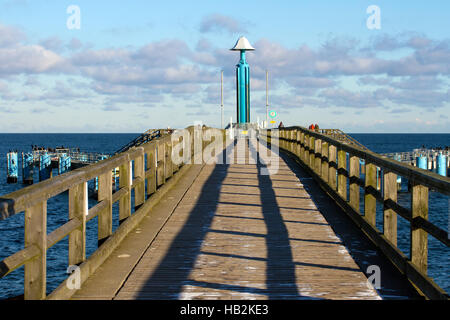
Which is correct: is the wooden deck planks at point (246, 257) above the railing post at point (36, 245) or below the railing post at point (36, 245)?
below

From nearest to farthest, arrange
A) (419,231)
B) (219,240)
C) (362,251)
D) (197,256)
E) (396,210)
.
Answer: (419,231) < (396,210) < (197,256) < (362,251) < (219,240)

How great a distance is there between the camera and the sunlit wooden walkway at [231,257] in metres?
5.42

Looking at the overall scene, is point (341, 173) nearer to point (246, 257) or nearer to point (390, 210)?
point (390, 210)

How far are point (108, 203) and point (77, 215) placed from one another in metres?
1.22


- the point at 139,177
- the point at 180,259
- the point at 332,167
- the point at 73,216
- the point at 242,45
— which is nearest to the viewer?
the point at 73,216

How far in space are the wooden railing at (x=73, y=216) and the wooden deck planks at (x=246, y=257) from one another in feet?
1.66

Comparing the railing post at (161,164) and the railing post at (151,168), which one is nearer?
the railing post at (151,168)

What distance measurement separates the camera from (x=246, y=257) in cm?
668

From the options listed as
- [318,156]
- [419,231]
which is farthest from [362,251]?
[318,156]

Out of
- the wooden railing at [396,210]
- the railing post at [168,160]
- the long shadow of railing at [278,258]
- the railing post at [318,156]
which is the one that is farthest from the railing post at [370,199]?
the railing post at [318,156]

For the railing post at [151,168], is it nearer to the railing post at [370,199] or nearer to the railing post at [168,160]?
the railing post at [168,160]

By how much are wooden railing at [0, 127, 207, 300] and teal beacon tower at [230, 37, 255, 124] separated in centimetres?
5137

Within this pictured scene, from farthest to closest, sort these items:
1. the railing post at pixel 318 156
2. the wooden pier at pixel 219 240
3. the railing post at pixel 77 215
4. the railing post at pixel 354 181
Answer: the railing post at pixel 318 156, the railing post at pixel 354 181, the railing post at pixel 77 215, the wooden pier at pixel 219 240
